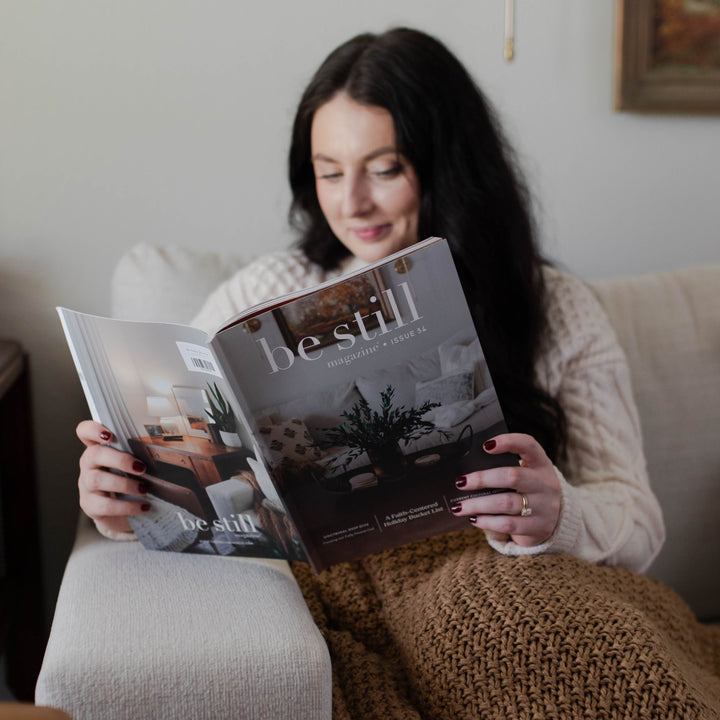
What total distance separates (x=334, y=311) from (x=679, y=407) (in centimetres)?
81

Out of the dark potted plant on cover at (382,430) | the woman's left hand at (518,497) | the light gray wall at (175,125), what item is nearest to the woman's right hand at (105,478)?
the dark potted plant on cover at (382,430)

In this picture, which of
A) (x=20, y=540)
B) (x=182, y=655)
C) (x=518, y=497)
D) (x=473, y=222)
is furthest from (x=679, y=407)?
(x=20, y=540)

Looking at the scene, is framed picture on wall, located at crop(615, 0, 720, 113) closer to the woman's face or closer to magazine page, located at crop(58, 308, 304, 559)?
the woman's face

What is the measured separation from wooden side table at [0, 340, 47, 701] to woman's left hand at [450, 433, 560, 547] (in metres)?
0.89

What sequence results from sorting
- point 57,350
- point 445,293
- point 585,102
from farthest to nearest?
point 585,102 → point 57,350 → point 445,293

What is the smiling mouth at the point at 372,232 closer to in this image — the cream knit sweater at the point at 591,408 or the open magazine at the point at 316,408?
the cream knit sweater at the point at 591,408

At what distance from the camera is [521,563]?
83 cm

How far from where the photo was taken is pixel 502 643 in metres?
0.73

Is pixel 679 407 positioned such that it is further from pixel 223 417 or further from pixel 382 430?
pixel 223 417

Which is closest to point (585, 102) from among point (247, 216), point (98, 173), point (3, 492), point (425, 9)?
point (425, 9)

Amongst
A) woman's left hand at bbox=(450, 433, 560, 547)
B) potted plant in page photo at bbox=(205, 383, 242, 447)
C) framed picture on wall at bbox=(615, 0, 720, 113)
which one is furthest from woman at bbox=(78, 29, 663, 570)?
framed picture on wall at bbox=(615, 0, 720, 113)

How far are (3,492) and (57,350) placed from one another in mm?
266

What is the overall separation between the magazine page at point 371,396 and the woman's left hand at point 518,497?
1cm

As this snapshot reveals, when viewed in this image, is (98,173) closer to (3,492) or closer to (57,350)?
(57,350)
